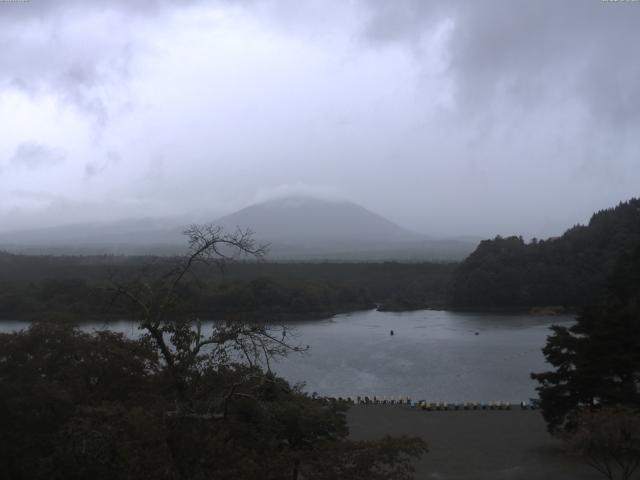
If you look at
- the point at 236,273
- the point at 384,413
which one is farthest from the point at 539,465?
the point at 236,273

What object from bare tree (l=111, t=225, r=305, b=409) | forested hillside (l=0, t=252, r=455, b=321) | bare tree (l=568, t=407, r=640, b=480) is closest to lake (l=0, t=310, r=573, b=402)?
forested hillside (l=0, t=252, r=455, b=321)

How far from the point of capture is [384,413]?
31.4ft

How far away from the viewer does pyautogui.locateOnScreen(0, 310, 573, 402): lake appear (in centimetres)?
1228

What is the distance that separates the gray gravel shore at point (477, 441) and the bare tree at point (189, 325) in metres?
4.03

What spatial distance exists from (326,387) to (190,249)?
10.2 metres

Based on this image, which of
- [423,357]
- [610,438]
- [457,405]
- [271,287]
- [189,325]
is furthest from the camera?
[271,287]

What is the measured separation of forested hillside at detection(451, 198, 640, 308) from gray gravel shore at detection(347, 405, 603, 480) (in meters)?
18.0

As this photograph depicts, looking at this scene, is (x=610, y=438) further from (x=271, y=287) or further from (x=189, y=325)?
(x=271, y=287)

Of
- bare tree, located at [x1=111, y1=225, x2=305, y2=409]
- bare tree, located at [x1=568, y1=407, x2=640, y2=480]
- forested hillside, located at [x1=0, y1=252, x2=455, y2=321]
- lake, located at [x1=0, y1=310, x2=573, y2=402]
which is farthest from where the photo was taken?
forested hillside, located at [x1=0, y1=252, x2=455, y2=321]

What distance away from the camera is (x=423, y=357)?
16.2 metres

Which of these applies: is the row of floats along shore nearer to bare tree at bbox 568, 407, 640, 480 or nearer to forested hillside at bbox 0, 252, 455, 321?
bare tree at bbox 568, 407, 640, 480

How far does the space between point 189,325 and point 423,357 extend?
538 inches

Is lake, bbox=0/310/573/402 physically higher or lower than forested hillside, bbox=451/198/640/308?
lower

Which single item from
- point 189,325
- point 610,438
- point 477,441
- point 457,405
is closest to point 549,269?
point 457,405
